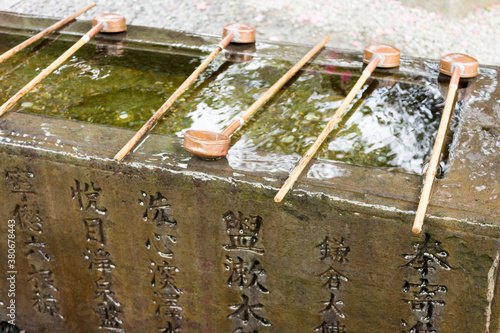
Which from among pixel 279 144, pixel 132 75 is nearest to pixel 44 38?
pixel 132 75

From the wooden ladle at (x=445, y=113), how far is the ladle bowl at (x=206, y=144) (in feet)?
2.78

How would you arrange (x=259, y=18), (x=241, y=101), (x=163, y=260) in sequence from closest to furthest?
(x=163, y=260) → (x=241, y=101) → (x=259, y=18)

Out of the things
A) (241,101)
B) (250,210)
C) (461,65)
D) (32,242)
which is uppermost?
(461,65)

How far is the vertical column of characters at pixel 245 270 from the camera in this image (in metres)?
2.30

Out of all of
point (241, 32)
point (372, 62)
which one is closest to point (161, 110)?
point (241, 32)

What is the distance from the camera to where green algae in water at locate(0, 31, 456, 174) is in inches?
99.2

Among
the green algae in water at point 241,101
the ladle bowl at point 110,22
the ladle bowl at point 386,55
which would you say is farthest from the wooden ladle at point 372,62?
the ladle bowl at point 110,22

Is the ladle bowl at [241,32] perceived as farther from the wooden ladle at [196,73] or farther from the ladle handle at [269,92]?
the ladle handle at [269,92]

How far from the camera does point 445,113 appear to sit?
2381 millimetres

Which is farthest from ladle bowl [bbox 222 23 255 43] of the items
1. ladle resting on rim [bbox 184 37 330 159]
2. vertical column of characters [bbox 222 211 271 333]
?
vertical column of characters [bbox 222 211 271 333]

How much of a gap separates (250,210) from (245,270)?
0.33 meters

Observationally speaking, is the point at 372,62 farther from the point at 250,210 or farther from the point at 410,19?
the point at 410,19

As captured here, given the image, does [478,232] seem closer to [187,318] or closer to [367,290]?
[367,290]

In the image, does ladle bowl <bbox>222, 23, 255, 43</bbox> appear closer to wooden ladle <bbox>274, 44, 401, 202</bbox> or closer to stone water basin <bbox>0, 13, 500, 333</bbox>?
stone water basin <bbox>0, 13, 500, 333</bbox>
